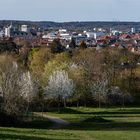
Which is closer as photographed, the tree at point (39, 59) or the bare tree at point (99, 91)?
the bare tree at point (99, 91)

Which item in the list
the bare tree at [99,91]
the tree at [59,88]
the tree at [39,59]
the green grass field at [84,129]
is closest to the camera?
the green grass field at [84,129]

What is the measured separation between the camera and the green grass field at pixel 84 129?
33781mm

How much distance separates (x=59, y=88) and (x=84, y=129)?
31.8 metres

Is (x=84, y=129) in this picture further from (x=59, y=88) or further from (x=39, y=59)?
(x=39, y=59)

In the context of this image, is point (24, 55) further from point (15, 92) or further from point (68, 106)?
point (15, 92)

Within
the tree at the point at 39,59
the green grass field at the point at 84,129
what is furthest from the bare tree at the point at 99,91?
the tree at the point at 39,59

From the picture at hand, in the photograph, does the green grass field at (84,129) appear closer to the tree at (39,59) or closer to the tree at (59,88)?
the tree at (59,88)

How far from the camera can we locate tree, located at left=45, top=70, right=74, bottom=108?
257ft

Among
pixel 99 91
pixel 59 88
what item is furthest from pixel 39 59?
pixel 59 88

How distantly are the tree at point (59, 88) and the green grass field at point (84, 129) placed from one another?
14.6 feet

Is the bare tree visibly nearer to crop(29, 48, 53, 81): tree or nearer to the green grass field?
the green grass field

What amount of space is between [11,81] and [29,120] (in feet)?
14.6

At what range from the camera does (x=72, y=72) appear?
88.8m

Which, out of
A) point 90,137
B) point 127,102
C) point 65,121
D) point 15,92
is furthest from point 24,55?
point 90,137
